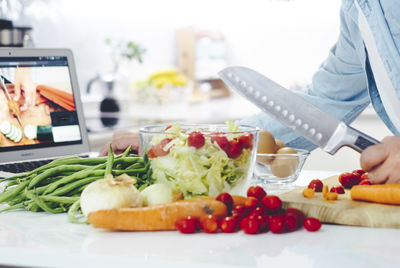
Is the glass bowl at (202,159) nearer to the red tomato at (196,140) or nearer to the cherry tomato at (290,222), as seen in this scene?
the red tomato at (196,140)

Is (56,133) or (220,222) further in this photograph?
(56,133)

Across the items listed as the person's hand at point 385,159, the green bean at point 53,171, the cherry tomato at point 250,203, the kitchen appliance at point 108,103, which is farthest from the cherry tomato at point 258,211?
the kitchen appliance at point 108,103

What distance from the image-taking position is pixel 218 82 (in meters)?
4.81

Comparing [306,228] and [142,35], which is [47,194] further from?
[142,35]

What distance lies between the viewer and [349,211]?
2.91ft

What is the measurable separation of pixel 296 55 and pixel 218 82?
78cm

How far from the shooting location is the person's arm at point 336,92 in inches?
61.9

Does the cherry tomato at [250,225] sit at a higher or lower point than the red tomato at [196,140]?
lower

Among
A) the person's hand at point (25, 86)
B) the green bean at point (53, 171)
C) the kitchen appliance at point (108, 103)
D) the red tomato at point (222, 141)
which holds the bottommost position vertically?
the kitchen appliance at point (108, 103)

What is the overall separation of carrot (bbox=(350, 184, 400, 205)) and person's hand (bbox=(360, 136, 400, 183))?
4 centimetres

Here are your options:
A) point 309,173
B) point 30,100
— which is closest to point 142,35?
point 30,100

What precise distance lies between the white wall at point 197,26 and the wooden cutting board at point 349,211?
337 centimetres

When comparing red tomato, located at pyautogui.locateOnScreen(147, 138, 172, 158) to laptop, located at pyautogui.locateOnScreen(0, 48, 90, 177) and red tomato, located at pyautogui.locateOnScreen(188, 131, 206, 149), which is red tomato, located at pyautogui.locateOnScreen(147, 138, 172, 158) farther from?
laptop, located at pyautogui.locateOnScreen(0, 48, 90, 177)

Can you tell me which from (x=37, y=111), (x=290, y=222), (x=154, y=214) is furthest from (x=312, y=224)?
(x=37, y=111)
